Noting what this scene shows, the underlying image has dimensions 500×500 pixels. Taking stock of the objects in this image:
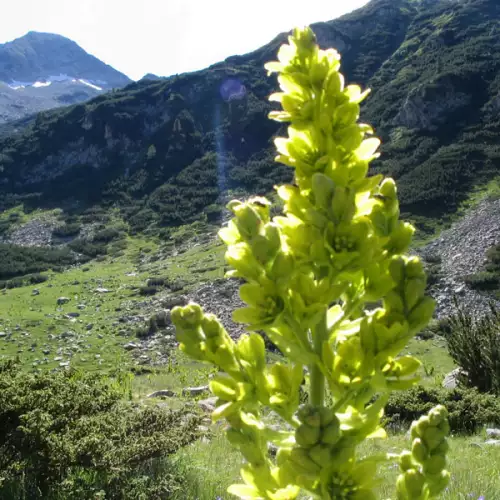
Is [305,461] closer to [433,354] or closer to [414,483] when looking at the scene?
[414,483]

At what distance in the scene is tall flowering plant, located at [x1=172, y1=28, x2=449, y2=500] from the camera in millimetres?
1851

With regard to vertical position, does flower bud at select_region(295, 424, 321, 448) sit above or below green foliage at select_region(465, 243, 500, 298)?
above

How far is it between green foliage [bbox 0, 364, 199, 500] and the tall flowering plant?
3.56 metres

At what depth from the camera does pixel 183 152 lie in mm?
102188

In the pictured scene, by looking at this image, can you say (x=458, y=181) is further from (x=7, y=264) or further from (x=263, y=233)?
(x=263, y=233)

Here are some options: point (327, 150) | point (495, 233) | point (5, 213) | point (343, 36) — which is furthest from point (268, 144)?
point (327, 150)

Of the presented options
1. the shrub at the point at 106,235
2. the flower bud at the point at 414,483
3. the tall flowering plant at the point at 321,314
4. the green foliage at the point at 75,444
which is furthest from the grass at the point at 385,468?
the shrub at the point at 106,235

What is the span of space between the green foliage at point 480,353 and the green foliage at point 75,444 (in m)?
9.14

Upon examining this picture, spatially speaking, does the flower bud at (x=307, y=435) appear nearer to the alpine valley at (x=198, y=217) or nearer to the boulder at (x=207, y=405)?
the alpine valley at (x=198, y=217)

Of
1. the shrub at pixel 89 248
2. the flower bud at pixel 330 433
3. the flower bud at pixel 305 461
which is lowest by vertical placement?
the shrub at pixel 89 248

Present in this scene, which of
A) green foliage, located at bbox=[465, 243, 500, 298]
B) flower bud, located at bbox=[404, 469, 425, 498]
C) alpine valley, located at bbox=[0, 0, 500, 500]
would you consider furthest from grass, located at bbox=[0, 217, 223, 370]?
green foliage, located at bbox=[465, 243, 500, 298]

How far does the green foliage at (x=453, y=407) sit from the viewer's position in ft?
35.2

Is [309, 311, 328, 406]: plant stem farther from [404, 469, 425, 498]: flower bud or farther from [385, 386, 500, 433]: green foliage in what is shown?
[385, 386, 500, 433]: green foliage

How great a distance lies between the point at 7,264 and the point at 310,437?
65917mm
